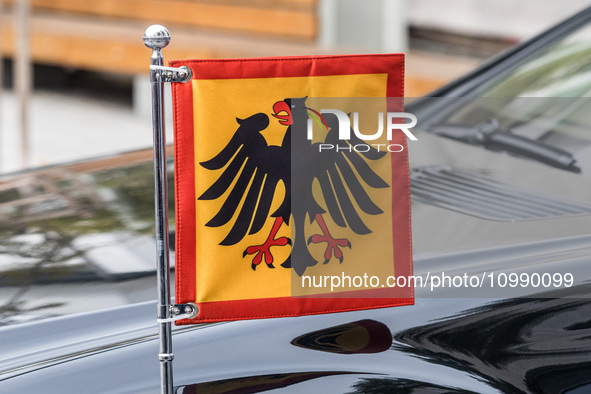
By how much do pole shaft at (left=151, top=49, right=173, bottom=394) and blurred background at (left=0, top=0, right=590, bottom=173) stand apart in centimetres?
448

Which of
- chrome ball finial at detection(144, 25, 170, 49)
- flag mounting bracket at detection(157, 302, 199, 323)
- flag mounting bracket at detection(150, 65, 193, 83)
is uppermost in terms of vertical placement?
chrome ball finial at detection(144, 25, 170, 49)

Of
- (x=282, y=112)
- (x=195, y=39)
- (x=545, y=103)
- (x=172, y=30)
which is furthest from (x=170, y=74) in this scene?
(x=172, y=30)

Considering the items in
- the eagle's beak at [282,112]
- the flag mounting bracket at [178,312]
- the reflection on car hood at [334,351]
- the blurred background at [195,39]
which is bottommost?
the reflection on car hood at [334,351]

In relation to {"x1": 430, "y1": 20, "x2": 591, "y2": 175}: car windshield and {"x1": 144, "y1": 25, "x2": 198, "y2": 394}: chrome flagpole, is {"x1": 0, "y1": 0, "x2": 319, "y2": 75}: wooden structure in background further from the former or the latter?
{"x1": 144, "y1": 25, "x2": 198, "y2": 394}: chrome flagpole

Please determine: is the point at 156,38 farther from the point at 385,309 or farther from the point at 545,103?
the point at 545,103

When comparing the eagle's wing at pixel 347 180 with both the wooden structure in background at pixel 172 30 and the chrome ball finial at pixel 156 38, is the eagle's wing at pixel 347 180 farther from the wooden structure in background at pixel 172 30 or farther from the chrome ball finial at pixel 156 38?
the wooden structure in background at pixel 172 30

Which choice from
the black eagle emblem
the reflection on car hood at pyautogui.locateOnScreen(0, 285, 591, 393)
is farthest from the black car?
the black eagle emblem

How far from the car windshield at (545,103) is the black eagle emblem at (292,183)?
0.76 m

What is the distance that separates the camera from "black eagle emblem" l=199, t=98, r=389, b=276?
135 cm

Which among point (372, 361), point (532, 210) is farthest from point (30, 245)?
point (532, 210)

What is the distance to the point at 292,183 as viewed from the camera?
54.3 inches

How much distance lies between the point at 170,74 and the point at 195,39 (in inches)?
246

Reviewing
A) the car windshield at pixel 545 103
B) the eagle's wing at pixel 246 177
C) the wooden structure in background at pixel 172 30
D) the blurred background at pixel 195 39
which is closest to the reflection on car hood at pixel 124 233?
the car windshield at pixel 545 103

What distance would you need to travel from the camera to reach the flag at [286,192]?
134 centimetres
